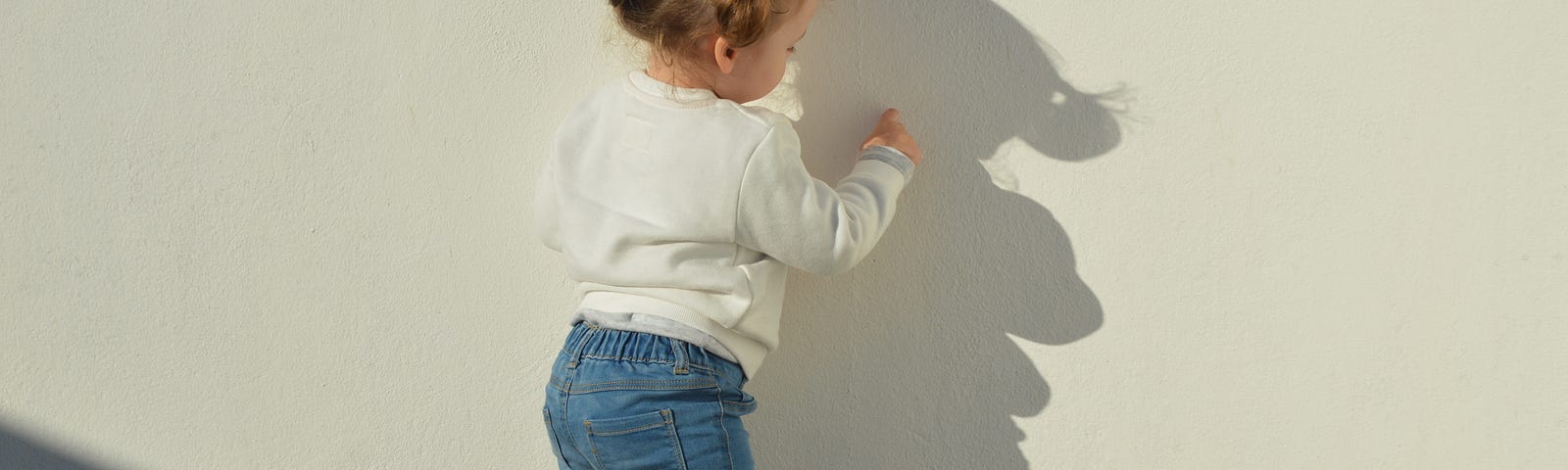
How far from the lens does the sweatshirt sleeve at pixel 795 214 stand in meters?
1.15

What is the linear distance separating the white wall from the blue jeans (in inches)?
10.0

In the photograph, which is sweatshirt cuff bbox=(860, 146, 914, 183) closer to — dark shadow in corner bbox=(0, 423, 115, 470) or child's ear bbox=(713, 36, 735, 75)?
child's ear bbox=(713, 36, 735, 75)

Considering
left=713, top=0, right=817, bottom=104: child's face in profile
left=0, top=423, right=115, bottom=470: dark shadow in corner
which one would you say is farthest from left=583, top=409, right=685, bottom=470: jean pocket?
left=0, top=423, right=115, bottom=470: dark shadow in corner

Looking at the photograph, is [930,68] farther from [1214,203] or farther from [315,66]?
[315,66]

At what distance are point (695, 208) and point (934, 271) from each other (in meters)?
0.38

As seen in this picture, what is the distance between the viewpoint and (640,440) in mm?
1180

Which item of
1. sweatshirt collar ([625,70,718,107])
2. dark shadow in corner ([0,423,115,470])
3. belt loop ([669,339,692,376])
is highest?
sweatshirt collar ([625,70,718,107])

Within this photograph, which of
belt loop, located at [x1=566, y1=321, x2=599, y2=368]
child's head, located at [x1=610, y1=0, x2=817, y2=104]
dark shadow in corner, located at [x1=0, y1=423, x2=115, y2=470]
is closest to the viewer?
child's head, located at [x1=610, y1=0, x2=817, y2=104]

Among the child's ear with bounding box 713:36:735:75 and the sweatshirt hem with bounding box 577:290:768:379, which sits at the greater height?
the child's ear with bounding box 713:36:735:75

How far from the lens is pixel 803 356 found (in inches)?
56.8

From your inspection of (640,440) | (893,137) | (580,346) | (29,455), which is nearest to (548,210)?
(580,346)

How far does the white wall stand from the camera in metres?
1.33

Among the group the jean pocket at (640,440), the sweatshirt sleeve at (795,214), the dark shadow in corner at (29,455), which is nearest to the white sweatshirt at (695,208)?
the sweatshirt sleeve at (795,214)

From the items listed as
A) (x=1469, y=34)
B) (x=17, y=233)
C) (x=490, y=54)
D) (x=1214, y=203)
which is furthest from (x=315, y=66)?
(x=1469, y=34)
